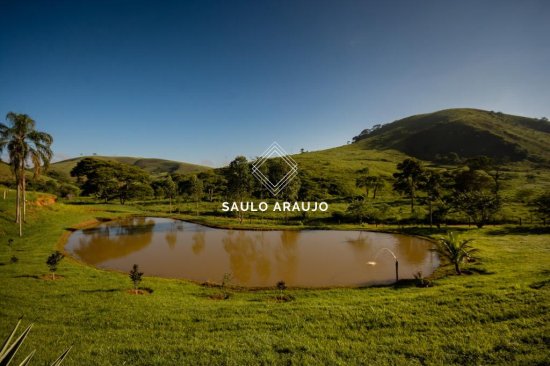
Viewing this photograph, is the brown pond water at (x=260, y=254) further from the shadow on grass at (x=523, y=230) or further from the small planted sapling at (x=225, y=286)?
the shadow on grass at (x=523, y=230)

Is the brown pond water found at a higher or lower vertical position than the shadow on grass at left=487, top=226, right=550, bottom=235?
lower

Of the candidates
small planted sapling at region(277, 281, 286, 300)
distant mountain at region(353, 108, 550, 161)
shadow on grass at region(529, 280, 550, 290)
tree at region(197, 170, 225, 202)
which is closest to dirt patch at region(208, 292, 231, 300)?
small planted sapling at region(277, 281, 286, 300)

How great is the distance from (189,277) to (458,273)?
20.6m

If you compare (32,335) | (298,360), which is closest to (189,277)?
(32,335)

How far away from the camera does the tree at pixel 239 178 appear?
2096 inches

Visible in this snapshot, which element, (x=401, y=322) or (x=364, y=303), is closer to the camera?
(x=401, y=322)

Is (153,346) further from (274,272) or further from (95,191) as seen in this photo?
(95,191)

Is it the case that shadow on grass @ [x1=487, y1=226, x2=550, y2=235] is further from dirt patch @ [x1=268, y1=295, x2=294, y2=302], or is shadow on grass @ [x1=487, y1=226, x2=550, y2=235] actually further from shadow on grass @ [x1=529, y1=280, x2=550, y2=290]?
dirt patch @ [x1=268, y1=295, x2=294, y2=302]

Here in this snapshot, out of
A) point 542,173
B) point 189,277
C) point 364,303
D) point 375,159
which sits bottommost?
point 189,277

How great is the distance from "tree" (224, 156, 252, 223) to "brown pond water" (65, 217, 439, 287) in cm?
1065

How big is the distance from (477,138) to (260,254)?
161679 mm

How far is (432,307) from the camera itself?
13.3 meters

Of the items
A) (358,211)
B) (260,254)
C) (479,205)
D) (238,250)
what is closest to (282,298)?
(260,254)

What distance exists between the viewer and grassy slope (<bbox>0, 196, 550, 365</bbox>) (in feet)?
31.9
